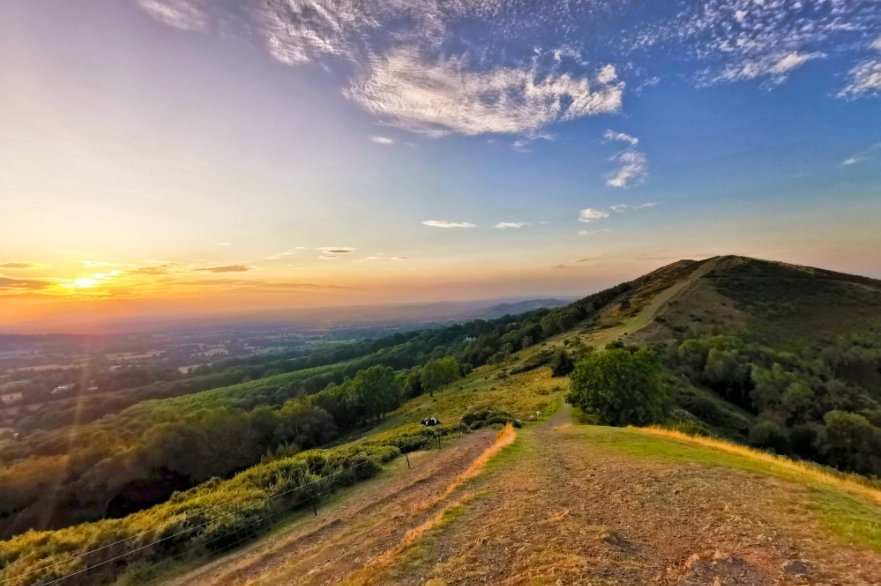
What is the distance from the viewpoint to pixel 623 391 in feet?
146

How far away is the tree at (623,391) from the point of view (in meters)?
44.4

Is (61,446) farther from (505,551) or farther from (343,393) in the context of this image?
(505,551)

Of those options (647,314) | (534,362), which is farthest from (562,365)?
(647,314)

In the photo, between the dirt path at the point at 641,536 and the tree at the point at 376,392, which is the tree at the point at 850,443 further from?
the tree at the point at 376,392

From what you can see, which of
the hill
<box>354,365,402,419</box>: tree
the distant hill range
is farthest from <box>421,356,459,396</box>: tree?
the distant hill range

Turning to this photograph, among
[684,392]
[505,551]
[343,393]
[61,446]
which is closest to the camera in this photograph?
[505,551]

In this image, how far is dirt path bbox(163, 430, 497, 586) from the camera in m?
15.6

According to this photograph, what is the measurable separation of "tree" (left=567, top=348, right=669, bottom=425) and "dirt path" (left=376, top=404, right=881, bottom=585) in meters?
26.3

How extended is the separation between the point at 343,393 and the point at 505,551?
86.8m

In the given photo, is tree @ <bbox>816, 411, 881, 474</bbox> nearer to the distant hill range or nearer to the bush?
the bush

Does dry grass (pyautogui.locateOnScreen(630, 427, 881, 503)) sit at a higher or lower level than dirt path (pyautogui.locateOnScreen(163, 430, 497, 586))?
higher

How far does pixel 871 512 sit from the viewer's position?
42.5ft

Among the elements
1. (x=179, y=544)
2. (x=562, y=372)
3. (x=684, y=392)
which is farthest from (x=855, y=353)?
(x=179, y=544)

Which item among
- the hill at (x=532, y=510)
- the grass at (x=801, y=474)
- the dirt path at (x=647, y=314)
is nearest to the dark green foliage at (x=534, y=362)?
the dirt path at (x=647, y=314)
